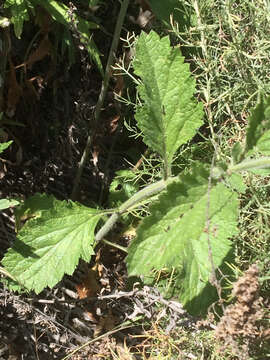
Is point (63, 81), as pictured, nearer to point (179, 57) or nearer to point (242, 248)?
point (179, 57)

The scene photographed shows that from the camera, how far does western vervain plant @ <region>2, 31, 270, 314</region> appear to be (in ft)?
4.76

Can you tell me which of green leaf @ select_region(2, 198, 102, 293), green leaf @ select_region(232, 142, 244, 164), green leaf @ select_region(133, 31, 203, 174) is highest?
green leaf @ select_region(133, 31, 203, 174)

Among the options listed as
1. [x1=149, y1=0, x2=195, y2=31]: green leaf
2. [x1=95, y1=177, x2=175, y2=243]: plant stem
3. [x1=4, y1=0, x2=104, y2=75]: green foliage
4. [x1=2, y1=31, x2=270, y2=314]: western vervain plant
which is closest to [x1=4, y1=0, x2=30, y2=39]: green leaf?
[x1=4, y1=0, x2=104, y2=75]: green foliage

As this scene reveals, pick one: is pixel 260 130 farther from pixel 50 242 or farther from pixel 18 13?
pixel 18 13

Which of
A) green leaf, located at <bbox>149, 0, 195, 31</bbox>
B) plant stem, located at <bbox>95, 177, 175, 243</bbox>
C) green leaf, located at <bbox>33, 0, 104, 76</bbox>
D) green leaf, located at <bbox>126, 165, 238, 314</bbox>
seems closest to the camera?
green leaf, located at <bbox>126, 165, 238, 314</bbox>

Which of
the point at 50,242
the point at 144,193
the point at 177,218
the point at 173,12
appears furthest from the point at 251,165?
the point at 173,12

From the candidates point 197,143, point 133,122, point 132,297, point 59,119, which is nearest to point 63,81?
point 59,119

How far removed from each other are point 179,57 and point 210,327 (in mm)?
981

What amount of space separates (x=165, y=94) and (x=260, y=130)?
388 mm

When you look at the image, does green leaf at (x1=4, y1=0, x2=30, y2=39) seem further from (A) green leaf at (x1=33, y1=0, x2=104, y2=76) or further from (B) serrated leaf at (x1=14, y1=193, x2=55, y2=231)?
(B) serrated leaf at (x1=14, y1=193, x2=55, y2=231)

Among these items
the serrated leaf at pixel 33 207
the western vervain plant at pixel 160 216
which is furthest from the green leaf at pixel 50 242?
the serrated leaf at pixel 33 207

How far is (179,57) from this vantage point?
1714 mm

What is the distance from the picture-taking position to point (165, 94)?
172cm

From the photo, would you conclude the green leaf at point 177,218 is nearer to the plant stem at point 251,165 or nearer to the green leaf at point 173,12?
the plant stem at point 251,165
